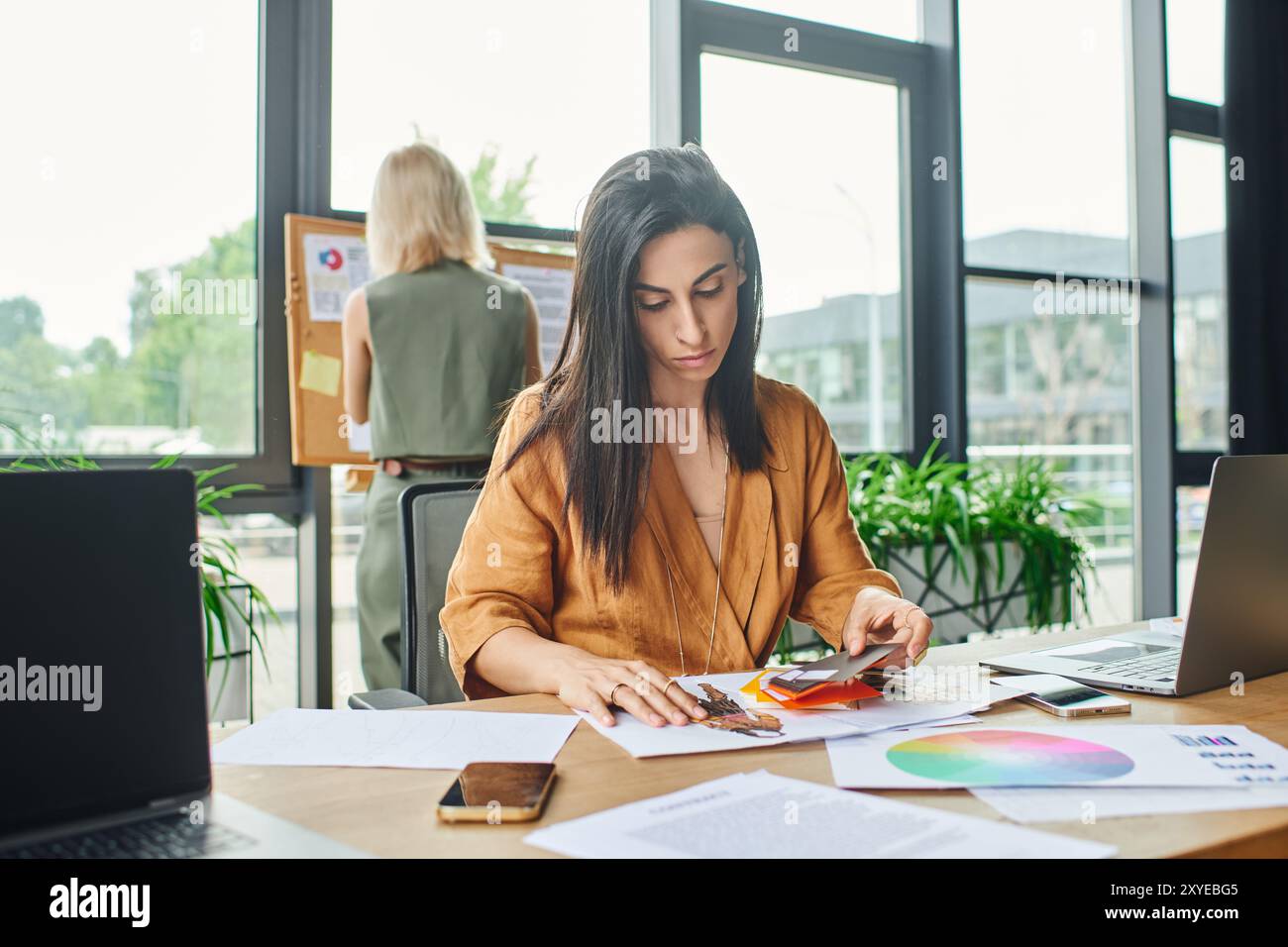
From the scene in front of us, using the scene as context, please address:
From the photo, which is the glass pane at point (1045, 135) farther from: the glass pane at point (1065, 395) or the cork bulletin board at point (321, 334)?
the cork bulletin board at point (321, 334)

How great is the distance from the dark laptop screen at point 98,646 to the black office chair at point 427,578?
2.52ft

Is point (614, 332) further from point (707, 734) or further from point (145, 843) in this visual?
point (145, 843)

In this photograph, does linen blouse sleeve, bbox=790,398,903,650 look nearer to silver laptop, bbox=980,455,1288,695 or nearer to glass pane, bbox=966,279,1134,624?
silver laptop, bbox=980,455,1288,695

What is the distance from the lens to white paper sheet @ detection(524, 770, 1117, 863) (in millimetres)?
669

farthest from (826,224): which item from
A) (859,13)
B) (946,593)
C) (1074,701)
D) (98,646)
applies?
(98,646)

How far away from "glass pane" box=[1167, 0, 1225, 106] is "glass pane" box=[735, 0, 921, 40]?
3.69 ft

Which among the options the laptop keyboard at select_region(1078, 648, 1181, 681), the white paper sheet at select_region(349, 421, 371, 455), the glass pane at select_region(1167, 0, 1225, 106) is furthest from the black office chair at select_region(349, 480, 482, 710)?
the glass pane at select_region(1167, 0, 1225, 106)

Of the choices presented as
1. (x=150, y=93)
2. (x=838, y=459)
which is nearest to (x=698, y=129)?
(x=150, y=93)

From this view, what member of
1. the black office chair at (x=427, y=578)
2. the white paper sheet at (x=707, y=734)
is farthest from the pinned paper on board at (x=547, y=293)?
the white paper sheet at (x=707, y=734)

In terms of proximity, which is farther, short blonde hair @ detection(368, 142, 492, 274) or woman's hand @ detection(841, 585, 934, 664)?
short blonde hair @ detection(368, 142, 492, 274)

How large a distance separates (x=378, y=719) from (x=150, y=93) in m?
2.17

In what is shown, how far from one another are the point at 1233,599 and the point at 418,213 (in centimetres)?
183
